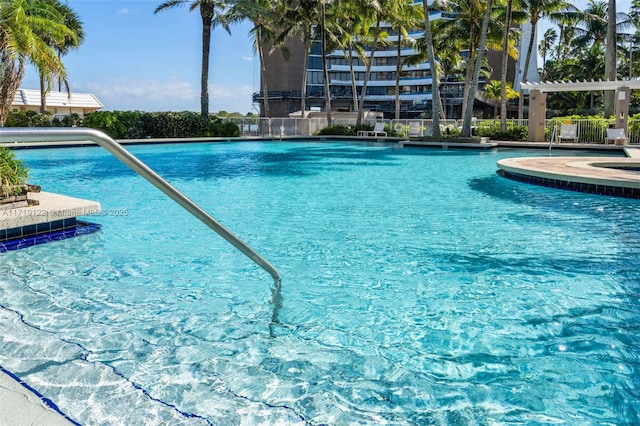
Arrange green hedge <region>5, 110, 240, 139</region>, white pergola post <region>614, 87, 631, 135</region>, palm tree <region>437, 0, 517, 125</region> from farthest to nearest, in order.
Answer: palm tree <region>437, 0, 517, 125</region>, green hedge <region>5, 110, 240, 139</region>, white pergola post <region>614, 87, 631, 135</region>

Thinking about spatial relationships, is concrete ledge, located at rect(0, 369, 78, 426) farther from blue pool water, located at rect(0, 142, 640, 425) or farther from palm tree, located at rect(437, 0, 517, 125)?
palm tree, located at rect(437, 0, 517, 125)

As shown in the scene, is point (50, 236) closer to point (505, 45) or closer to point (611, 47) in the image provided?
point (505, 45)

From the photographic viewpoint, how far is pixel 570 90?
23.4m

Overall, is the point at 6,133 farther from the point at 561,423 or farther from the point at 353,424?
the point at 561,423

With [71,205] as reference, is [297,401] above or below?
below

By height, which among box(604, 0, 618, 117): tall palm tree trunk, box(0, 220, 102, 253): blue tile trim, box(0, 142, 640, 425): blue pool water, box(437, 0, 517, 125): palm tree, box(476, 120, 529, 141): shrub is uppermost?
box(437, 0, 517, 125): palm tree

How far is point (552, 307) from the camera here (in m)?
4.53

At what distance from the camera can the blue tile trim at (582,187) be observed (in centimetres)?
1025

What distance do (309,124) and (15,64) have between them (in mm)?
24263

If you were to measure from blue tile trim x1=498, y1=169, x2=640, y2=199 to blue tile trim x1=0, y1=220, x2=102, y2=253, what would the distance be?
9.34 m

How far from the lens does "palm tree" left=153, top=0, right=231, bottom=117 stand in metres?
28.5

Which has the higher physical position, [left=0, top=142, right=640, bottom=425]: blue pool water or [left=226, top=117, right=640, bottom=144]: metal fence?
[left=226, top=117, right=640, bottom=144]: metal fence

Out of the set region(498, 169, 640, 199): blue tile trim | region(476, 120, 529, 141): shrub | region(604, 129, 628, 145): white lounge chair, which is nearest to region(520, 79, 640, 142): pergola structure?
region(476, 120, 529, 141): shrub

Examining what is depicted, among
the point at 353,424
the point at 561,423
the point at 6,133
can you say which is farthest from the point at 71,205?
the point at 561,423
